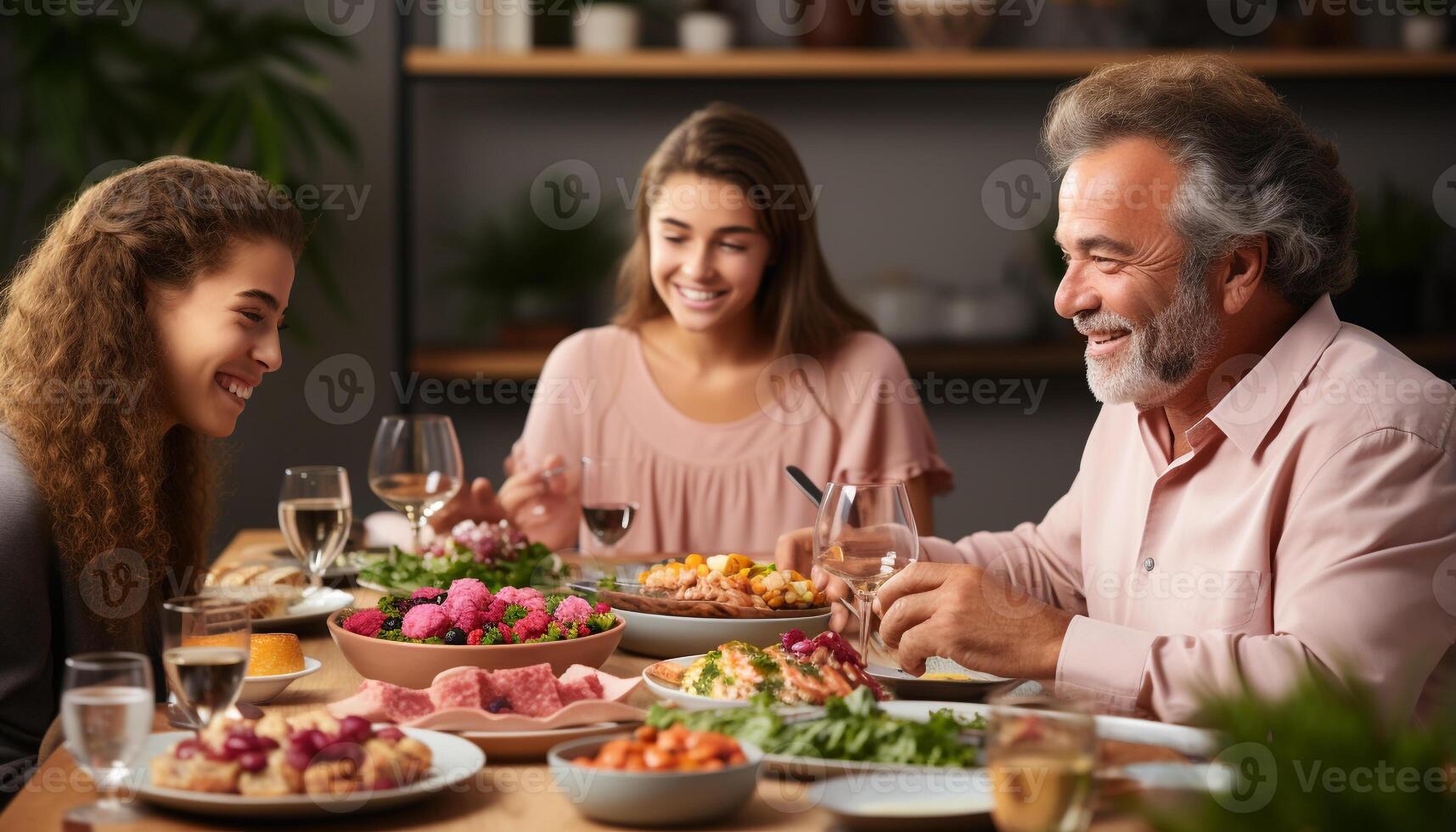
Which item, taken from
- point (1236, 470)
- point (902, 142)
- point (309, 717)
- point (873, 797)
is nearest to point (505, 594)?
point (309, 717)

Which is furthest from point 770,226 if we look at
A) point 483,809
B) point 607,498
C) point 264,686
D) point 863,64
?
point 483,809

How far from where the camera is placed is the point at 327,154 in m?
4.13

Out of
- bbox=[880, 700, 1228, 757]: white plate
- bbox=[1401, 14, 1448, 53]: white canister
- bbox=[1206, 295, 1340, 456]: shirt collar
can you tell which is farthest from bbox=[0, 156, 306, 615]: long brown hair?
bbox=[1401, 14, 1448, 53]: white canister

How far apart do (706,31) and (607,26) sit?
29 cm

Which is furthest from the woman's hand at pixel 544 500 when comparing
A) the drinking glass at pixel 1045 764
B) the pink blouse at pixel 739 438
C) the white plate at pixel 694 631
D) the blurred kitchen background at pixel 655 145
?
the blurred kitchen background at pixel 655 145

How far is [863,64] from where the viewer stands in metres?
3.94

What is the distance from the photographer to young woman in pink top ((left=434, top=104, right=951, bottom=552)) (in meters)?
2.77

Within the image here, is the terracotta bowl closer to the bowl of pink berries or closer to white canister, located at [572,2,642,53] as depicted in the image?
the bowl of pink berries

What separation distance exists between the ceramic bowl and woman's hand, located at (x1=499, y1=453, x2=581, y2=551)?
1.30m

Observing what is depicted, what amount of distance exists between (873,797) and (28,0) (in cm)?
346

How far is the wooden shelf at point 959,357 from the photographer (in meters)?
4.01

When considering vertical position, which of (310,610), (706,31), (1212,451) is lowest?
(310,610)

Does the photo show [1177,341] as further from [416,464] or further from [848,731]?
[416,464]

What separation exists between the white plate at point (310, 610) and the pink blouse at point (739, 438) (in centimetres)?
96
